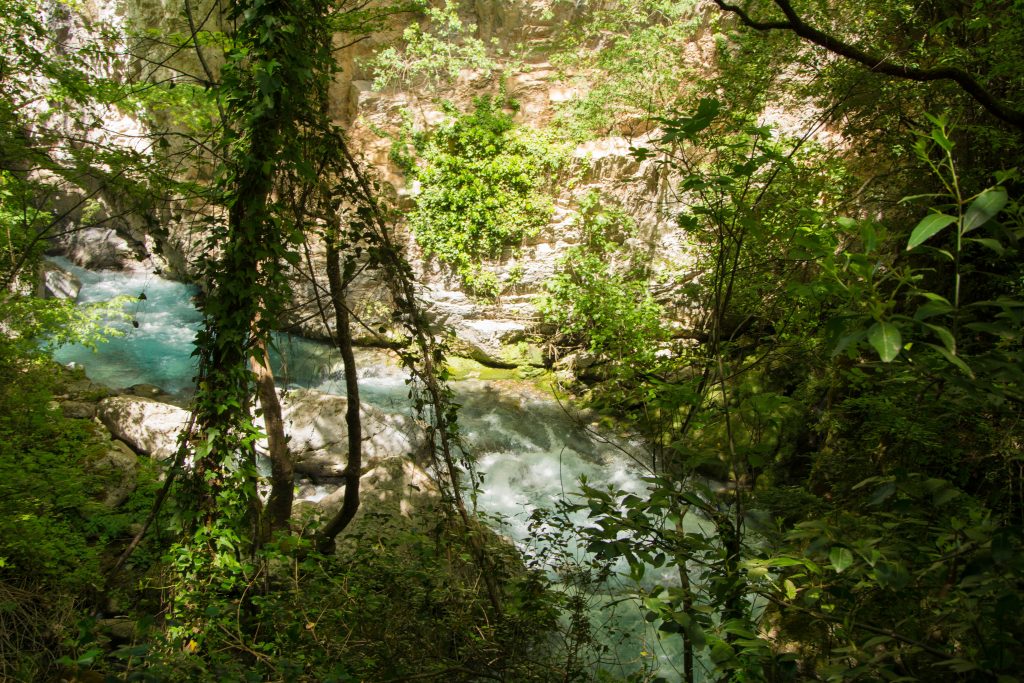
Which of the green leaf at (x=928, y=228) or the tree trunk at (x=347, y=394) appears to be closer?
the green leaf at (x=928, y=228)

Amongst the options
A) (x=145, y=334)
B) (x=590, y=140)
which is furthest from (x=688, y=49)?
(x=145, y=334)

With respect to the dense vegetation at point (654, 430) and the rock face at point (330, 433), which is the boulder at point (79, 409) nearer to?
the dense vegetation at point (654, 430)

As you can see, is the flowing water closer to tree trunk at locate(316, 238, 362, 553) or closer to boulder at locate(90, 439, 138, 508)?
boulder at locate(90, 439, 138, 508)

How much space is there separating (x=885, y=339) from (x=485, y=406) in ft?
27.3

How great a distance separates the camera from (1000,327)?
1.10m

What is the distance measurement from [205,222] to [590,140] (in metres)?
9.22

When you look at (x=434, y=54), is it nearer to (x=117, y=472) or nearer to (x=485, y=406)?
(x=485, y=406)

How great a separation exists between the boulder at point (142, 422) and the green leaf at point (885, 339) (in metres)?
7.04

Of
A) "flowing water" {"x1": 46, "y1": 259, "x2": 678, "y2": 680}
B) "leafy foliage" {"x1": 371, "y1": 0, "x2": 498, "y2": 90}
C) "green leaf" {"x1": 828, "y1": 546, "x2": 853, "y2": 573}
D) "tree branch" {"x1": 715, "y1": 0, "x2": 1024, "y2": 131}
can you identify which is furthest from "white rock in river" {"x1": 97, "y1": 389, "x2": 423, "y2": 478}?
"leafy foliage" {"x1": 371, "y1": 0, "x2": 498, "y2": 90}

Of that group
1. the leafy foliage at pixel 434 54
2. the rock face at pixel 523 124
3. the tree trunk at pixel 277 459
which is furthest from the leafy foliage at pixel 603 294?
the tree trunk at pixel 277 459

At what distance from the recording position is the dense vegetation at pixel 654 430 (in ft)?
4.37

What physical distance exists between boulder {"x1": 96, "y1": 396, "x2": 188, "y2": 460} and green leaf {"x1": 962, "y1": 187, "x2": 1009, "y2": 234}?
716 cm

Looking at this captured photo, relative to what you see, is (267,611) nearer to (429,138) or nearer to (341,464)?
(341,464)

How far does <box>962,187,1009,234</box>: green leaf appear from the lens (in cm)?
110
